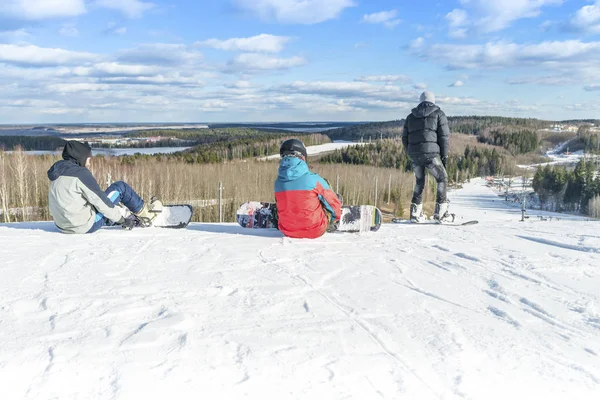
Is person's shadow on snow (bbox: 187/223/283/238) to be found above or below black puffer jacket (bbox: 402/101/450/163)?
below

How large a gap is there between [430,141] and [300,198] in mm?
3577

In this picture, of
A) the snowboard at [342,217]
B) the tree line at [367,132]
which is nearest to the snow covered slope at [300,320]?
the snowboard at [342,217]

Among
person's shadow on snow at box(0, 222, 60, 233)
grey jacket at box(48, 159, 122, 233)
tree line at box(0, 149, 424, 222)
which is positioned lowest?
tree line at box(0, 149, 424, 222)

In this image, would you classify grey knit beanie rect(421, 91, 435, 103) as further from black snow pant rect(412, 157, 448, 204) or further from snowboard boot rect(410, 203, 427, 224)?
snowboard boot rect(410, 203, 427, 224)

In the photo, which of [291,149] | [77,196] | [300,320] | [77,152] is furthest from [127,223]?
[300,320]

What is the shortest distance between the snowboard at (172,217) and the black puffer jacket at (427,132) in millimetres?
4576

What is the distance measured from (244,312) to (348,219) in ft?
12.6

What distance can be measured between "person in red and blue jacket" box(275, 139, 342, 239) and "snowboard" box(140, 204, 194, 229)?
2.48 m

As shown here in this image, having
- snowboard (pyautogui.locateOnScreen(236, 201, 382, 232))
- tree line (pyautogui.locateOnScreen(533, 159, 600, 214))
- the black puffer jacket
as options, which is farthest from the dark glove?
tree line (pyautogui.locateOnScreen(533, 159, 600, 214))

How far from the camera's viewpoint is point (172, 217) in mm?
8453

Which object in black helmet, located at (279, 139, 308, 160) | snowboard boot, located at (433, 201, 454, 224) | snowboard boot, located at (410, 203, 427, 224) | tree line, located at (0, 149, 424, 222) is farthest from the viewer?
tree line, located at (0, 149, 424, 222)

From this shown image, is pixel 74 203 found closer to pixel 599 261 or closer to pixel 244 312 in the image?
A: pixel 244 312

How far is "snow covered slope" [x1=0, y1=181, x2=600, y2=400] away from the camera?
268 cm

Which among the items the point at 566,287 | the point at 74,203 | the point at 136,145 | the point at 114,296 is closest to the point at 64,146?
the point at 74,203
